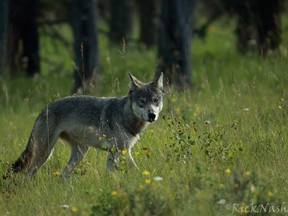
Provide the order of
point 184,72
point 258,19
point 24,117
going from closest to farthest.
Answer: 1. point 24,117
2. point 184,72
3. point 258,19

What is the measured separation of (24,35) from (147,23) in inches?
276

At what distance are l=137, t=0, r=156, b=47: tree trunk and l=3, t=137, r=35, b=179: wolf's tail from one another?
14.9 m

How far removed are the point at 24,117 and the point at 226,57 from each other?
7.02 meters

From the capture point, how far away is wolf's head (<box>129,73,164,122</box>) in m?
8.34

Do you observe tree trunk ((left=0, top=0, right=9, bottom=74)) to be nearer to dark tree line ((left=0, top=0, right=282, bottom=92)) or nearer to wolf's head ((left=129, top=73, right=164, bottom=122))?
dark tree line ((left=0, top=0, right=282, bottom=92))

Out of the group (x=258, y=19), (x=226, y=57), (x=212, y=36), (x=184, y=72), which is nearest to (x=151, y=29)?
(x=212, y=36)

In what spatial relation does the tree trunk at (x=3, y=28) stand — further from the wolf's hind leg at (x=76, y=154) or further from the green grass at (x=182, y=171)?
the wolf's hind leg at (x=76, y=154)

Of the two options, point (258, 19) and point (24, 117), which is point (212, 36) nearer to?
point (258, 19)

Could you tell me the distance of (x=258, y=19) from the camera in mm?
15922

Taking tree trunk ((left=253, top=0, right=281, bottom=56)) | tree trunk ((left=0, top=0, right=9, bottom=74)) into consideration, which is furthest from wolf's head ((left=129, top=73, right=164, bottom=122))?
tree trunk ((left=253, top=0, right=281, bottom=56))
